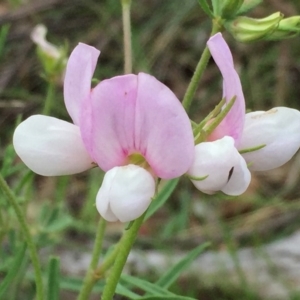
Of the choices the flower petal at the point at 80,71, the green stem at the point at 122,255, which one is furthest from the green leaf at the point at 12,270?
the flower petal at the point at 80,71

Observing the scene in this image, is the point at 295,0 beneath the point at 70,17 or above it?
above

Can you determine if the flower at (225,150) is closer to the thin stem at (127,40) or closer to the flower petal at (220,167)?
the flower petal at (220,167)

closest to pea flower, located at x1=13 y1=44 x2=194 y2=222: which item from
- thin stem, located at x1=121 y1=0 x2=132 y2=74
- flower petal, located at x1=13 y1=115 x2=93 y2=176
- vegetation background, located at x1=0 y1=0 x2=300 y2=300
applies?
flower petal, located at x1=13 y1=115 x2=93 y2=176

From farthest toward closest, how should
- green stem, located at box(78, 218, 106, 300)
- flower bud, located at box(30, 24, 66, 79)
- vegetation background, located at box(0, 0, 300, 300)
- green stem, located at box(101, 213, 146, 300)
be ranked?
vegetation background, located at box(0, 0, 300, 300) < flower bud, located at box(30, 24, 66, 79) < green stem, located at box(78, 218, 106, 300) < green stem, located at box(101, 213, 146, 300)

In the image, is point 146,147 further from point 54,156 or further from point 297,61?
point 297,61

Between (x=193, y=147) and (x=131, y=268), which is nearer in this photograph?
(x=193, y=147)

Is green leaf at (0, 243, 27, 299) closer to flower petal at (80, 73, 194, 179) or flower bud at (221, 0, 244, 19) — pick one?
flower petal at (80, 73, 194, 179)

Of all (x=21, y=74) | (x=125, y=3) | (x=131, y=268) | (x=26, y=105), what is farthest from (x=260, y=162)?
(x=21, y=74)

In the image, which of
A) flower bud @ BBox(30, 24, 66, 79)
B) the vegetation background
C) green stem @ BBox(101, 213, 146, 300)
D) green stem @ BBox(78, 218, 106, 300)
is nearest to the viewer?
green stem @ BBox(101, 213, 146, 300)
